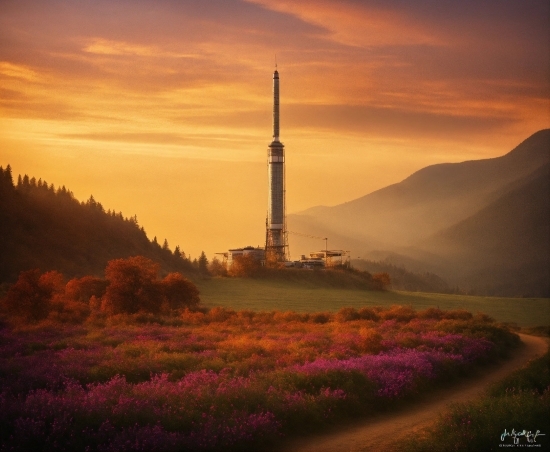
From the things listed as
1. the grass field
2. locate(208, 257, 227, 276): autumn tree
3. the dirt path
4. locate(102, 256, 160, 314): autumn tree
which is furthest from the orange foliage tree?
locate(208, 257, 227, 276): autumn tree

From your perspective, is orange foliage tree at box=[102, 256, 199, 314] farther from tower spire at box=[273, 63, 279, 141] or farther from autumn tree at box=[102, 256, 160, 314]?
tower spire at box=[273, 63, 279, 141]

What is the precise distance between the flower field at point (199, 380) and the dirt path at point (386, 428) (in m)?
0.68

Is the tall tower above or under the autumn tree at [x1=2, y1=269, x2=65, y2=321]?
above

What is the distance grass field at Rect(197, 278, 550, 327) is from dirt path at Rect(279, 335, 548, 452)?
41.4 m

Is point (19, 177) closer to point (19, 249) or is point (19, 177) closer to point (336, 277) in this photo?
point (19, 249)

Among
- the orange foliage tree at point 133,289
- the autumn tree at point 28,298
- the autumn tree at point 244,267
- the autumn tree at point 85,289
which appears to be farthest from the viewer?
the autumn tree at point 244,267

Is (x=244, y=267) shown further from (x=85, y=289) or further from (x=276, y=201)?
(x=85, y=289)

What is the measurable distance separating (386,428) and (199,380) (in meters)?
6.64

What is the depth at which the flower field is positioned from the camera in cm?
1667

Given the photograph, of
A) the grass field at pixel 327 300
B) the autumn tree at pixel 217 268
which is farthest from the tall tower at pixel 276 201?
the grass field at pixel 327 300

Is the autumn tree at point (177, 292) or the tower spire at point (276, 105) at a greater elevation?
the tower spire at point (276, 105)

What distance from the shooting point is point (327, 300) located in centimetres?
8356

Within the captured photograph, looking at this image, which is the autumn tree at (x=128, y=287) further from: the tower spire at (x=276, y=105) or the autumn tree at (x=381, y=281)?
Result: the tower spire at (x=276, y=105)

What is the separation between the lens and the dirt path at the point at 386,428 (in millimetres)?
18422
